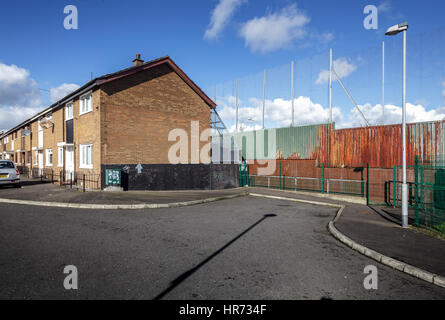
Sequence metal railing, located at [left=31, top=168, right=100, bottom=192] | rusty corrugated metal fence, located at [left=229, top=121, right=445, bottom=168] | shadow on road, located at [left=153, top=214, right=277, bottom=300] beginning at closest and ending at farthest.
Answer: shadow on road, located at [left=153, top=214, right=277, bottom=300]
rusty corrugated metal fence, located at [left=229, top=121, right=445, bottom=168]
metal railing, located at [left=31, top=168, right=100, bottom=192]

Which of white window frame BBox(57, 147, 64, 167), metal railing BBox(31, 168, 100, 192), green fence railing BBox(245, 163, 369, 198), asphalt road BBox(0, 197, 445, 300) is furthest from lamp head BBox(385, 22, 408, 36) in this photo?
white window frame BBox(57, 147, 64, 167)

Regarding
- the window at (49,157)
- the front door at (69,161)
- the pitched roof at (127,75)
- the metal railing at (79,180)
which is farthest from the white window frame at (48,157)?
the front door at (69,161)

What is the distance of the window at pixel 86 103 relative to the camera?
16.3 meters

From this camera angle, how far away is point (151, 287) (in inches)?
147

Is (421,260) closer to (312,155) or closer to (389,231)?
(389,231)

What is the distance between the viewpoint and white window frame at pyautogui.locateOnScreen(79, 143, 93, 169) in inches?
625

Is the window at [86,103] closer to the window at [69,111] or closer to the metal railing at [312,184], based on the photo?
the window at [69,111]

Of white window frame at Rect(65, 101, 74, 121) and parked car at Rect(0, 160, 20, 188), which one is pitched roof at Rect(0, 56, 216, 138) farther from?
parked car at Rect(0, 160, 20, 188)

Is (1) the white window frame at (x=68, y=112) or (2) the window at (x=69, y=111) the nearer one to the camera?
(1) the white window frame at (x=68, y=112)

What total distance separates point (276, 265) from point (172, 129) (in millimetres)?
15050

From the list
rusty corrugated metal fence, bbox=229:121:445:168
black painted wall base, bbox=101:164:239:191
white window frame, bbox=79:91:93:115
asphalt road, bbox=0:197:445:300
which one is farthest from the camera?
white window frame, bbox=79:91:93:115

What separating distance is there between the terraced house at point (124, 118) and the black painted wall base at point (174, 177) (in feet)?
0.93

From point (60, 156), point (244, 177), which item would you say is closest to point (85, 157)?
point (60, 156)
